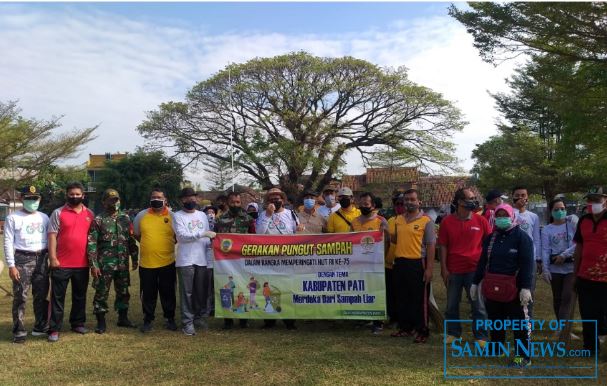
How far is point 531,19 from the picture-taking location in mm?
7418

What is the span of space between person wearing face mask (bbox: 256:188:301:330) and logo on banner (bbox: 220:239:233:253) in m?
0.46

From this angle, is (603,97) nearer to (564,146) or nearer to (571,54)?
(571,54)

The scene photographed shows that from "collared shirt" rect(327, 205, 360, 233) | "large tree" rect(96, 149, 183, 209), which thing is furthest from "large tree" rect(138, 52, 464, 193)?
"collared shirt" rect(327, 205, 360, 233)

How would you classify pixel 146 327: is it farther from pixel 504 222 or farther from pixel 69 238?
pixel 504 222

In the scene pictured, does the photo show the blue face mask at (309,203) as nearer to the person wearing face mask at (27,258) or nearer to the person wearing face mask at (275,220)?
the person wearing face mask at (275,220)

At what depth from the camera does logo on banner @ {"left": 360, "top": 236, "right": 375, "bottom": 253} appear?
641 cm

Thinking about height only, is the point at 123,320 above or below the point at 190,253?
below

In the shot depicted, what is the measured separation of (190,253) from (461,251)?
11.5ft

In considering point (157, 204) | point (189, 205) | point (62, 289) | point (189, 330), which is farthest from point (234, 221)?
point (62, 289)

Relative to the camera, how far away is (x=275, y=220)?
6941mm

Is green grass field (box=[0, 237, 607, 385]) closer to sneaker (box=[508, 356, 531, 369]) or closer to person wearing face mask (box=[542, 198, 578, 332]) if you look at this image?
sneaker (box=[508, 356, 531, 369])

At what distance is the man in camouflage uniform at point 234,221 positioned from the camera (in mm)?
7116

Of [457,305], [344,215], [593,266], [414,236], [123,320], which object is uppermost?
[344,215]

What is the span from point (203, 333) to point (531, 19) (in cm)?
670
